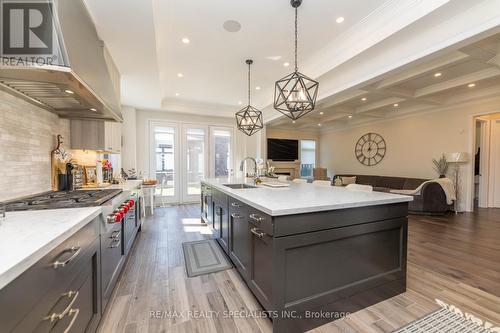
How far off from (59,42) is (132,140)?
4.72m

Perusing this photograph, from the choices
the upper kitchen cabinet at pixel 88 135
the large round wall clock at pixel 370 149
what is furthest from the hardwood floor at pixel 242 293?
the large round wall clock at pixel 370 149

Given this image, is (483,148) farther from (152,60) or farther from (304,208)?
(152,60)

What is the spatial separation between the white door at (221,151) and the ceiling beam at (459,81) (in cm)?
510

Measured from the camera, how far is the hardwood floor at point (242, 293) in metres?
1.59

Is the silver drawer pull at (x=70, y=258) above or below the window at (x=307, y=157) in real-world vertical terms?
below

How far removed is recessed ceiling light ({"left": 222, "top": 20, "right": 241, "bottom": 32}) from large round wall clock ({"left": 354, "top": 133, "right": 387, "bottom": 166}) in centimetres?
642

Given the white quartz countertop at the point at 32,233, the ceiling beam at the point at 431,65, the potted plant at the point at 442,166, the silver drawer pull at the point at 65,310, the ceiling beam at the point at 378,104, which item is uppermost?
the ceiling beam at the point at 378,104

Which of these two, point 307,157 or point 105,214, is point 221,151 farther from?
point 105,214

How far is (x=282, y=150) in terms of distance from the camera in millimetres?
8977

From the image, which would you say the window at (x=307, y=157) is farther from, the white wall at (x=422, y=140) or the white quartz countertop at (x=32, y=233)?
the white quartz countertop at (x=32, y=233)

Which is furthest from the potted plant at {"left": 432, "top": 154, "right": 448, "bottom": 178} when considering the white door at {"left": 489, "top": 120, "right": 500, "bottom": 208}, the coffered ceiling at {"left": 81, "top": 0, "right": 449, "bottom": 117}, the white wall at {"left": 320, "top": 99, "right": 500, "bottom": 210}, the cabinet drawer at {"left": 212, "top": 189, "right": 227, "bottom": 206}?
the cabinet drawer at {"left": 212, "top": 189, "right": 227, "bottom": 206}

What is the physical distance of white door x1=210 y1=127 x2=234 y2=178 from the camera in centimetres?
663

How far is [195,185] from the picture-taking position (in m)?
6.54

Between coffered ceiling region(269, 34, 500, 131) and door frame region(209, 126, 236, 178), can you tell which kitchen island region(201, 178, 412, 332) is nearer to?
coffered ceiling region(269, 34, 500, 131)
